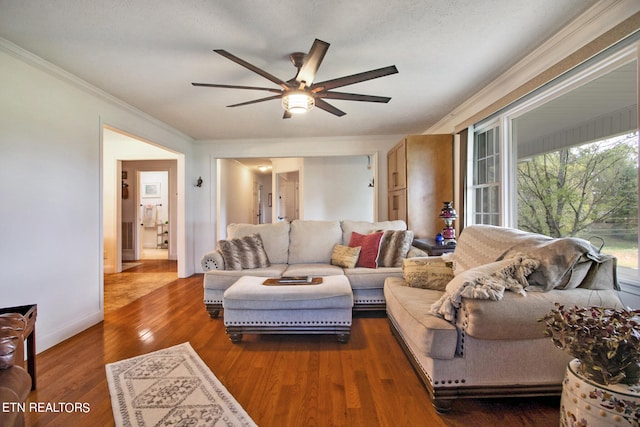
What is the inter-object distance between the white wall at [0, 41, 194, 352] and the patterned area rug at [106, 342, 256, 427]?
3.22ft

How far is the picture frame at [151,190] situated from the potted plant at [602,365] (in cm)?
848

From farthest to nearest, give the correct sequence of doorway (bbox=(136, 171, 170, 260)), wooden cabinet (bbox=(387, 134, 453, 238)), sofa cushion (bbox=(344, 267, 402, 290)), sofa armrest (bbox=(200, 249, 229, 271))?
1. doorway (bbox=(136, 171, 170, 260))
2. wooden cabinet (bbox=(387, 134, 453, 238))
3. sofa armrest (bbox=(200, 249, 229, 271))
4. sofa cushion (bbox=(344, 267, 402, 290))

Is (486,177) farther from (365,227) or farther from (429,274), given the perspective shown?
(429,274)

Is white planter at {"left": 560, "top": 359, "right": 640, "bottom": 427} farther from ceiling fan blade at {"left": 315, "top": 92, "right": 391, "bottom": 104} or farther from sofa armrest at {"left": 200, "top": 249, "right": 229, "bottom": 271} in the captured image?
sofa armrest at {"left": 200, "top": 249, "right": 229, "bottom": 271}

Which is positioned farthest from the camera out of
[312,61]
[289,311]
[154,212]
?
[154,212]

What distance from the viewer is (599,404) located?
102 cm

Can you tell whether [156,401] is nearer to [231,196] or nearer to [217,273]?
[217,273]

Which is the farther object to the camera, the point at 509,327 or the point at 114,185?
the point at 114,185

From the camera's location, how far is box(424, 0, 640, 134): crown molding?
1625 mm

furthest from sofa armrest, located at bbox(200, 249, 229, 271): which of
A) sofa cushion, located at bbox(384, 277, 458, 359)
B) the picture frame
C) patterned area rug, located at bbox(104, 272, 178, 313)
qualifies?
the picture frame

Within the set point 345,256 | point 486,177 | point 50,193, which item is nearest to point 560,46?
point 486,177

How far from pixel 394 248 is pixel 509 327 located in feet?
5.60

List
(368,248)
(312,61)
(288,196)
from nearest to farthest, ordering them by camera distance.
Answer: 1. (312,61)
2. (368,248)
3. (288,196)

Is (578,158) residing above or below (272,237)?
above
